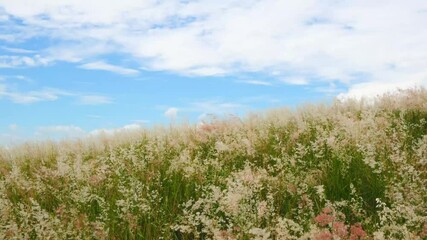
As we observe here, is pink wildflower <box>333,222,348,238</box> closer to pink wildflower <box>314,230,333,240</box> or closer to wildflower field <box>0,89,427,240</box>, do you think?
wildflower field <box>0,89,427,240</box>

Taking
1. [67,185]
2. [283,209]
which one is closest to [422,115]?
[283,209]

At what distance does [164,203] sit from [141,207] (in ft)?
1.87

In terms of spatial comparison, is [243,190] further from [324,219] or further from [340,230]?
[340,230]

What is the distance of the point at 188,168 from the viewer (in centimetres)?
565

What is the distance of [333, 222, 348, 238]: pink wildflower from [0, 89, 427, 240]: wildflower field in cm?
1

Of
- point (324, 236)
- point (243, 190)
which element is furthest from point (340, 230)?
point (243, 190)

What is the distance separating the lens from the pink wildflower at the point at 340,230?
3.43 m

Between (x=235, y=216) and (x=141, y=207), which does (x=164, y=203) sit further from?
(x=235, y=216)

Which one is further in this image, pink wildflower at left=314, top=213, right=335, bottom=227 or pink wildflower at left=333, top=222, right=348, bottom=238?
pink wildflower at left=314, top=213, right=335, bottom=227

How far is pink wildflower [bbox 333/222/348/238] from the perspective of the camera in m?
3.43

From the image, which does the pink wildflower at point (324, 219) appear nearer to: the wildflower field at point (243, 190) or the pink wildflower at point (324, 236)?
the wildflower field at point (243, 190)

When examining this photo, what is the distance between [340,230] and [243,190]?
0.92 metres

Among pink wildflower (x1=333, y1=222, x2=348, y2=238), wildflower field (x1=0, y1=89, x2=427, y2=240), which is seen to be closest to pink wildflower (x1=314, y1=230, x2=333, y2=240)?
wildflower field (x1=0, y1=89, x2=427, y2=240)

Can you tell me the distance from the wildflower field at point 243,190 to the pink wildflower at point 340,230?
1 centimetres
